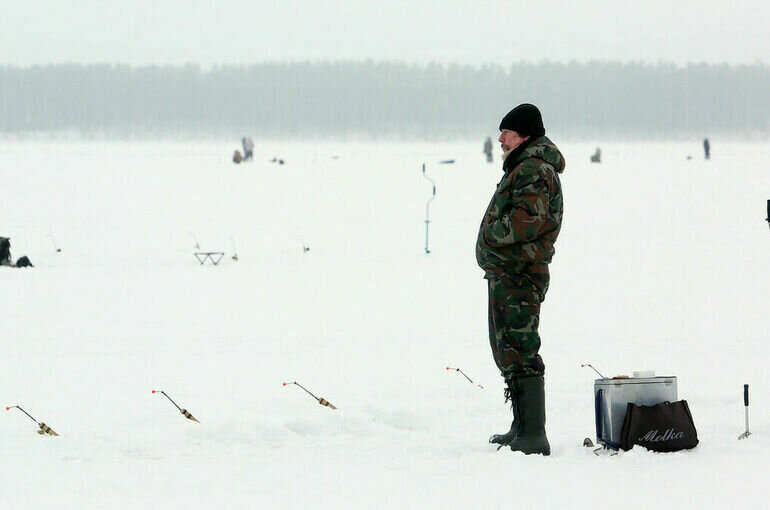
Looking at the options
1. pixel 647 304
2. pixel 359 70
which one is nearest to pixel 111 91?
pixel 359 70

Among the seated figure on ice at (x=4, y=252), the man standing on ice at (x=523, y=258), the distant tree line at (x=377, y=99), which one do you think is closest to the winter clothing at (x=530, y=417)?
the man standing on ice at (x=523, y=258)

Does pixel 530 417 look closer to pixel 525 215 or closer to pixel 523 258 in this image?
pixel 523 258

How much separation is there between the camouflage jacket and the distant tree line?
94.9 metres

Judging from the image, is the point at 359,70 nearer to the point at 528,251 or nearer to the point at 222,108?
the point at 222,108

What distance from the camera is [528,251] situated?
194 inches

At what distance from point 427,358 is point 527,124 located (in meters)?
3.44

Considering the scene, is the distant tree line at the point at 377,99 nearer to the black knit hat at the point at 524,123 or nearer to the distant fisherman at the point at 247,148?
the distant fisherman at the point at 247,148

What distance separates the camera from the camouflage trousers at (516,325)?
497 cm

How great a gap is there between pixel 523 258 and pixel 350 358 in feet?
11.3

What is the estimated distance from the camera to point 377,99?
138m

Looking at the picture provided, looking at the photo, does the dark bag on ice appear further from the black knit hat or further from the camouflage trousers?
the black knit hat

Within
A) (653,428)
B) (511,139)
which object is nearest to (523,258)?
(511,139)

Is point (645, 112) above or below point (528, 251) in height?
above

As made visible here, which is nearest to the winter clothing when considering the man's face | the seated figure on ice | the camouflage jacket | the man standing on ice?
the man standing on ice
